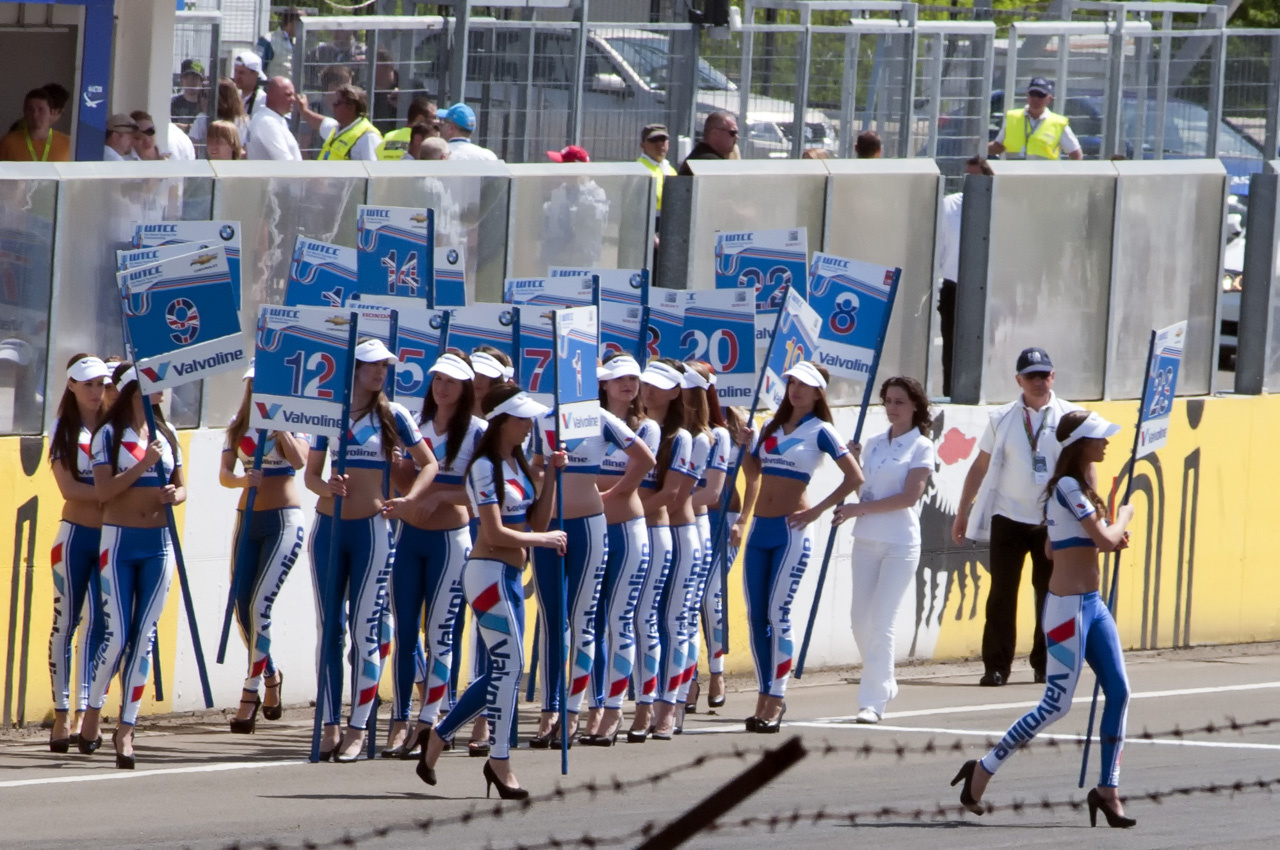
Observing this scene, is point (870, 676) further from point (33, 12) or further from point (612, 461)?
point (33, 12)

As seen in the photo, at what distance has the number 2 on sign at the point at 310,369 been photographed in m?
10.7

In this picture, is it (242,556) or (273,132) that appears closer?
(242,556)

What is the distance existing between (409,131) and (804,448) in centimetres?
509

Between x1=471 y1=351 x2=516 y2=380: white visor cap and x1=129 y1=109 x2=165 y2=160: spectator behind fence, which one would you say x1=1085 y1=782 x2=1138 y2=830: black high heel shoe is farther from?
x1=129 y1=109 x2=165 y2=160: spectator behind fence

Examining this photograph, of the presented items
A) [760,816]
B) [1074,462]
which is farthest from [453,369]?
[1074,462]

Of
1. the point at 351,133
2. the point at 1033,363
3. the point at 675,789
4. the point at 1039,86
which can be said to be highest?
the point at 1039,86

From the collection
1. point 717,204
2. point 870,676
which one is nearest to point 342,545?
point 870,676

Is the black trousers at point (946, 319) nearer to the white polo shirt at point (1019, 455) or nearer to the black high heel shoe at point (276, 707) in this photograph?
the white polo shirt at point (1019, 455)

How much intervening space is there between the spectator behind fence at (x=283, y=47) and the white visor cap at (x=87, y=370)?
9308mm

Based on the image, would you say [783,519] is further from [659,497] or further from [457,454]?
[457,454]

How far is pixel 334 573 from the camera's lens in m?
10.7

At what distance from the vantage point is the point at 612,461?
11.3 metres

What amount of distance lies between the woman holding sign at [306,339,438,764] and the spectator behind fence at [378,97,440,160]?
427 cm

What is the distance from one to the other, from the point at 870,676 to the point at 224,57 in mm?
11297
